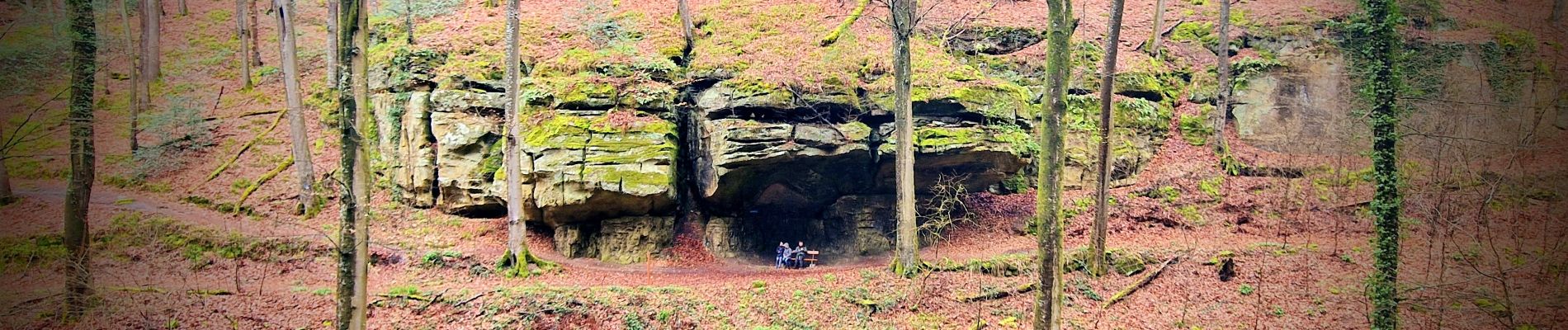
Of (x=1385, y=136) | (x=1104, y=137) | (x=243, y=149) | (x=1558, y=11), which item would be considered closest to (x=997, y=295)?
(x=1104, y=137)

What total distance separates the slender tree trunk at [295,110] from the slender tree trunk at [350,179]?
975 cm

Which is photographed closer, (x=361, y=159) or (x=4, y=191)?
(x=361, y=159)

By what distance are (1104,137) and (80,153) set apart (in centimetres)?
1544

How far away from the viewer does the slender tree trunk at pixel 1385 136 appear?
29.9ft

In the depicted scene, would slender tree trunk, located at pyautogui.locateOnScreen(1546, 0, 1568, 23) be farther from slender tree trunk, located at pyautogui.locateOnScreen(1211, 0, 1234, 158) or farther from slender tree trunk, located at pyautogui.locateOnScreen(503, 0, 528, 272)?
slender tree trunk, located at pyautogui.locateOnScreen(503, 0, 528, 272)

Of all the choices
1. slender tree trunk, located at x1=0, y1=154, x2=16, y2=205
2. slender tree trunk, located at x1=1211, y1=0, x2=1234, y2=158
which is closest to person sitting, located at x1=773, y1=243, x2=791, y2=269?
slender tree trunk, located at x1=1211, y1=0, x2=1234, y2=158

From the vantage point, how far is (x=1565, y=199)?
15.1 m

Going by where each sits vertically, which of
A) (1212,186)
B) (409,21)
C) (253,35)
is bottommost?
(1212,186)

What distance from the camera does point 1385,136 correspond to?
926 centimetres

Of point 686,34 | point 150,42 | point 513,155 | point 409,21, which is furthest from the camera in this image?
point 150,42

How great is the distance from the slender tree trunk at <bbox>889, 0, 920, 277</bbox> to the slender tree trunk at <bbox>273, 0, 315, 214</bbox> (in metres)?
13.2

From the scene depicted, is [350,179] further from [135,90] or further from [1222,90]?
[1222,90]

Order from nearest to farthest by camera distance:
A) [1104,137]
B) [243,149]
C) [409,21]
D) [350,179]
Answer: [350,179], [1104,137], [243,149], [409,21]

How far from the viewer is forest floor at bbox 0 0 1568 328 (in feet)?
37.6
